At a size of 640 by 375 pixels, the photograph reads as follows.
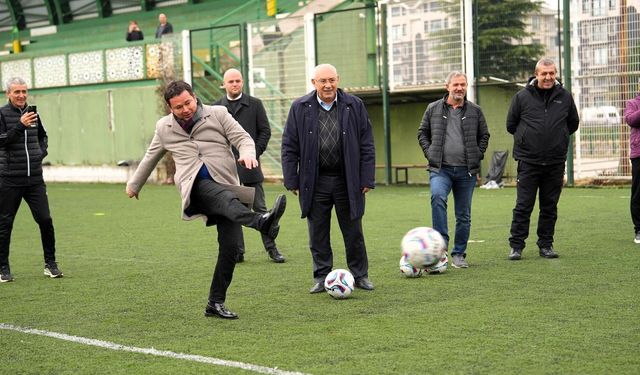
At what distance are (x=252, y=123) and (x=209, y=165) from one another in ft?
11.6

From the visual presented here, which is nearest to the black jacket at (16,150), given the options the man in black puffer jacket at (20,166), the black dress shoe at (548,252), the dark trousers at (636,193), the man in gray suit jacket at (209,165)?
the man in black puffer jacket at (20,166)

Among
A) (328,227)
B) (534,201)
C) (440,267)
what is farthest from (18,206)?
(534,201)

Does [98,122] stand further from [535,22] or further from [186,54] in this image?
[535,22]

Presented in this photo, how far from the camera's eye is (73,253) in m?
12.2

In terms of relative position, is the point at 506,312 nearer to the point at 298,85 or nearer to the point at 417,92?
the point at 417,92

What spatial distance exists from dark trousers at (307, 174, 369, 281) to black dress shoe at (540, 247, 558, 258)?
8.18 feet

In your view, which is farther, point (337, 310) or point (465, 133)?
point (465, 133)

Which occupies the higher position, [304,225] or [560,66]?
[560,66]

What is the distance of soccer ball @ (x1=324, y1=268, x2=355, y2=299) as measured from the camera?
7.98m

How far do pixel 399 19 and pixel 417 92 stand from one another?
179 centimetres

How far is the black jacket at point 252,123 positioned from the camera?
10.7m

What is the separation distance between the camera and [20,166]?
9.66m

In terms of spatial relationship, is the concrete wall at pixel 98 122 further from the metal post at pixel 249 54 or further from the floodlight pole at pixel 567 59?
the floodlight pole at pixel 567 59

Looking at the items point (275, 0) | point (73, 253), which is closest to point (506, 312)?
point (73, 253)
